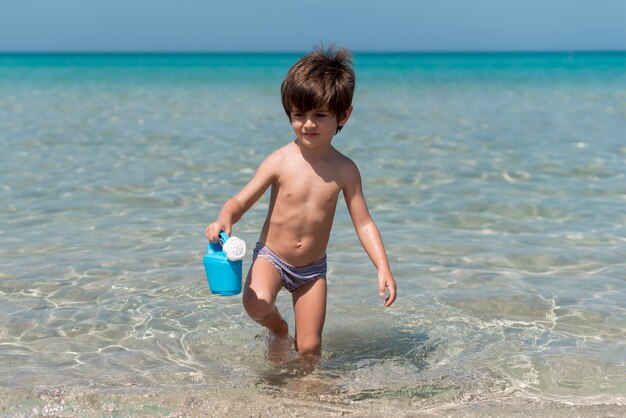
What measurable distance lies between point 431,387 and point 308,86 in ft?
4.32

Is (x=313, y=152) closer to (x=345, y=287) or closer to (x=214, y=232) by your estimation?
(x=214, y=232)

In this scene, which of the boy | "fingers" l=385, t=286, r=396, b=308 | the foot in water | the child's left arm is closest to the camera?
"fingers" l=385, t=286, r=396, b=308

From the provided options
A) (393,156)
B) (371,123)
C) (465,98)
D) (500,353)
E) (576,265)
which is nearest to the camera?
(500,353)

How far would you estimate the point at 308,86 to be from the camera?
3158 millimetres

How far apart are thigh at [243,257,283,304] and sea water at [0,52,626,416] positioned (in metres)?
0.34

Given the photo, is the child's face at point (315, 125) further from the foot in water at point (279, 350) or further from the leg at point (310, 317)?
the foot in water at point (279, 350)

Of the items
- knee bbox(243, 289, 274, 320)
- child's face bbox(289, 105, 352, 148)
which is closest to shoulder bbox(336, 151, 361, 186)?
child's face bbox(289, 105, 352, 148)

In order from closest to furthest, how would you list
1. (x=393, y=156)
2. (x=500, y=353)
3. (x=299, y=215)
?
1. (x=299, y=215)
2. (x=500, y=353)
3. (x=393, y=156)

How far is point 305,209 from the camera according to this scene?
11.1 ft

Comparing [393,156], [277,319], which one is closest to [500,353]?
[277,319]

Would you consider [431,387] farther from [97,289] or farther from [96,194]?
[96,194]

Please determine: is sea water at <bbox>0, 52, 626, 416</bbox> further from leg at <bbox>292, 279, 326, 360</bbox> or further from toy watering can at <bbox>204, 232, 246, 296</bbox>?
toy watering can at <bbox>204, 232, 246, 296</bbox>

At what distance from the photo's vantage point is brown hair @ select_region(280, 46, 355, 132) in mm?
3160

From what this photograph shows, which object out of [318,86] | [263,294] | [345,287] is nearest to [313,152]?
[318,86]
